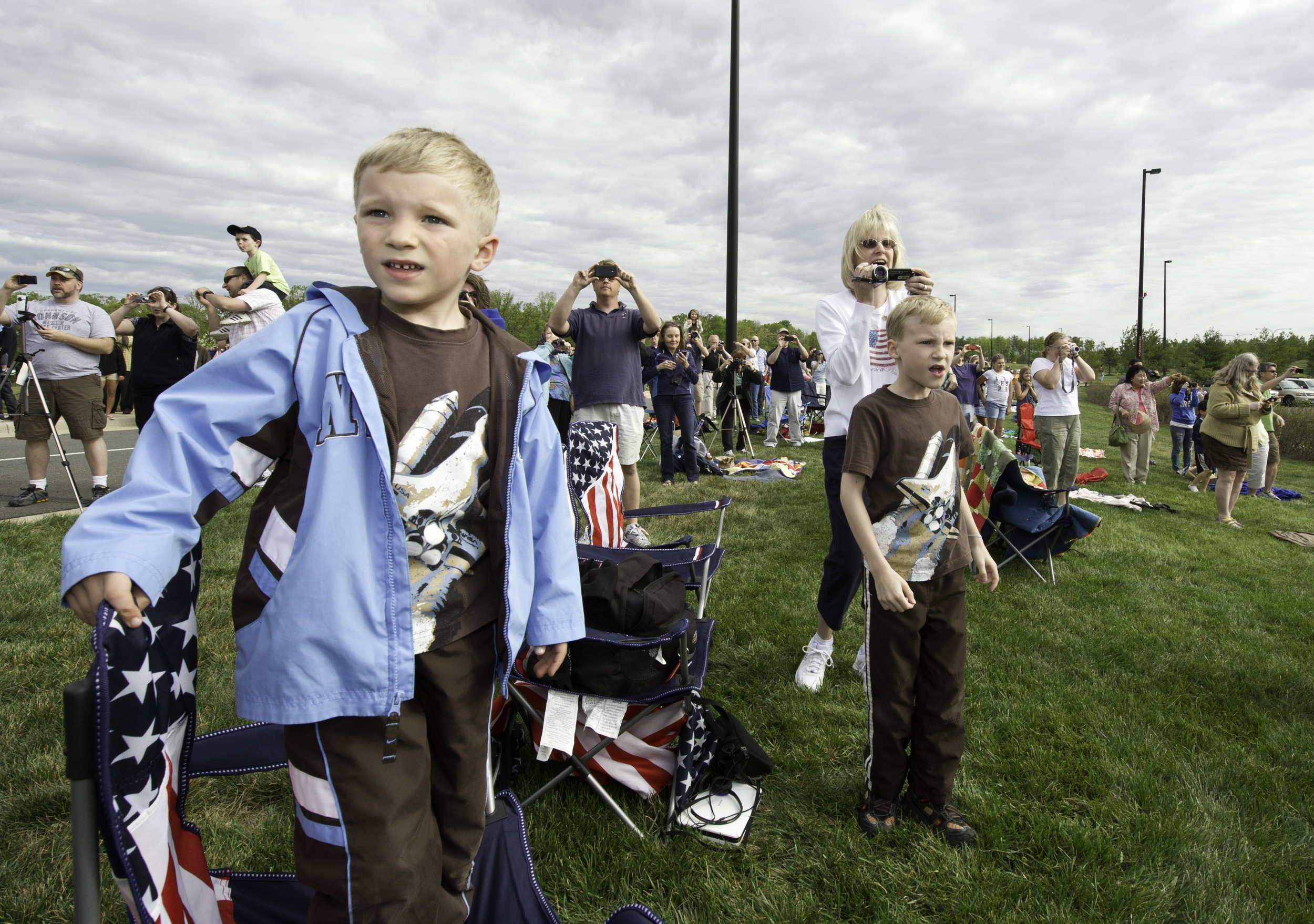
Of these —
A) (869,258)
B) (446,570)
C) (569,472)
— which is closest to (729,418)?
(569,472)

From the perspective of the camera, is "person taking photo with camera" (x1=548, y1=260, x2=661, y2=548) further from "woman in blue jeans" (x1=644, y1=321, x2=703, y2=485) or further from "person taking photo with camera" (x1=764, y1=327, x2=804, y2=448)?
"person taking photo with camera" (x1=764, y1=327, x2=804, y2=448)

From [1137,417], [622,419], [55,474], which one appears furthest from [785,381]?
[55,474]

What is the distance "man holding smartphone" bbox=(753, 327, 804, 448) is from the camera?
12039mm

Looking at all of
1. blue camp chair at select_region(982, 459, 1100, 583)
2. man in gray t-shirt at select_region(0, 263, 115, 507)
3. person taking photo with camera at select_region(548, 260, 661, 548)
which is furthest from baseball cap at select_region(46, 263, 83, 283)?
blue camp chair at select_region(982, 459, 1100, 583)

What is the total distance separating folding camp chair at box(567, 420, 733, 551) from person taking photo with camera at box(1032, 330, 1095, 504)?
5.47 meters

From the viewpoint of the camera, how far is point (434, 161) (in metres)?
1.35

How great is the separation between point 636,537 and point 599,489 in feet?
5.25

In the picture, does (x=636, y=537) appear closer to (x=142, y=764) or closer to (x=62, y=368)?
(x=142, y=764)

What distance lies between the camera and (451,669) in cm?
141

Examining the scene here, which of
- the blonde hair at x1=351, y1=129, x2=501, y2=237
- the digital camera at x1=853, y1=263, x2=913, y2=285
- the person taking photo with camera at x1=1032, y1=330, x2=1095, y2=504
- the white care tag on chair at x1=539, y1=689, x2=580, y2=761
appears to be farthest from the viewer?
the person taking photo with camera at x1=1032, y1=330, x2=1095, y2=504

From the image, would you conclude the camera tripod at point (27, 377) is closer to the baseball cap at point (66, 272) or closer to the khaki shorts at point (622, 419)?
the baseball cap at point (66, 272)

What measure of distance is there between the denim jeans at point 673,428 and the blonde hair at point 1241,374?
611 cm

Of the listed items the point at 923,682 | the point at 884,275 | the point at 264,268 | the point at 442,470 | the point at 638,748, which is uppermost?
the point at 264,268

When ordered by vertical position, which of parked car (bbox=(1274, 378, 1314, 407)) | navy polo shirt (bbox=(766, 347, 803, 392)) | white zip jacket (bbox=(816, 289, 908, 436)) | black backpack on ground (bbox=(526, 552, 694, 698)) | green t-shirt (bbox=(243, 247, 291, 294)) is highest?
parked car (bbox=(1274, 378, 1314, 407))
